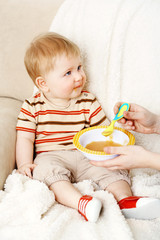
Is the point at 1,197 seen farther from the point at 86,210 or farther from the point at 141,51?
the point at 141,51

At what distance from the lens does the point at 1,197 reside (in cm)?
99

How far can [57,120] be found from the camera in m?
1.28

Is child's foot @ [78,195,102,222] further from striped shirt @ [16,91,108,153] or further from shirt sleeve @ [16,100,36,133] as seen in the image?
shirt sleeve @ [16,100,36,133]

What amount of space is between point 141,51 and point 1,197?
2.71ft

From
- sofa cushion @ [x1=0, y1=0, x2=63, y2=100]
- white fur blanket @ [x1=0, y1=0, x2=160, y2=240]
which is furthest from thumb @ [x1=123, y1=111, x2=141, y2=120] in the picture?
sofa cushion @ [x1=0, y1=0, x2=63, y2=100]

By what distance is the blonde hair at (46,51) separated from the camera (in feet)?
3.89

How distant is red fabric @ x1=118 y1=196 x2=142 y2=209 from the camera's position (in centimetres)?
95

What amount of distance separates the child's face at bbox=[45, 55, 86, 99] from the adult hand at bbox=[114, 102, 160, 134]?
228 millimetres

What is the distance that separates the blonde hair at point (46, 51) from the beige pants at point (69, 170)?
388 millimetres

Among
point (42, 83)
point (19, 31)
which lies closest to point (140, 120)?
point (42, 83)

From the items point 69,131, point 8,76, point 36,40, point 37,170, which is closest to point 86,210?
point 37,170

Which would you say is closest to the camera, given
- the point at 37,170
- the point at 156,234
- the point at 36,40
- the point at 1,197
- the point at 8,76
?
the point at 156,234

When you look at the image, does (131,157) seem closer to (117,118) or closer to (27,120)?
(117,118)

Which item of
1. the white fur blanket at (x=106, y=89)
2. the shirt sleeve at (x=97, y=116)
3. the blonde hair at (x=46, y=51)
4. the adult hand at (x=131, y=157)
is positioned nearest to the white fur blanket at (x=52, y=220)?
the white fur blanket at (x=106, y=89)
